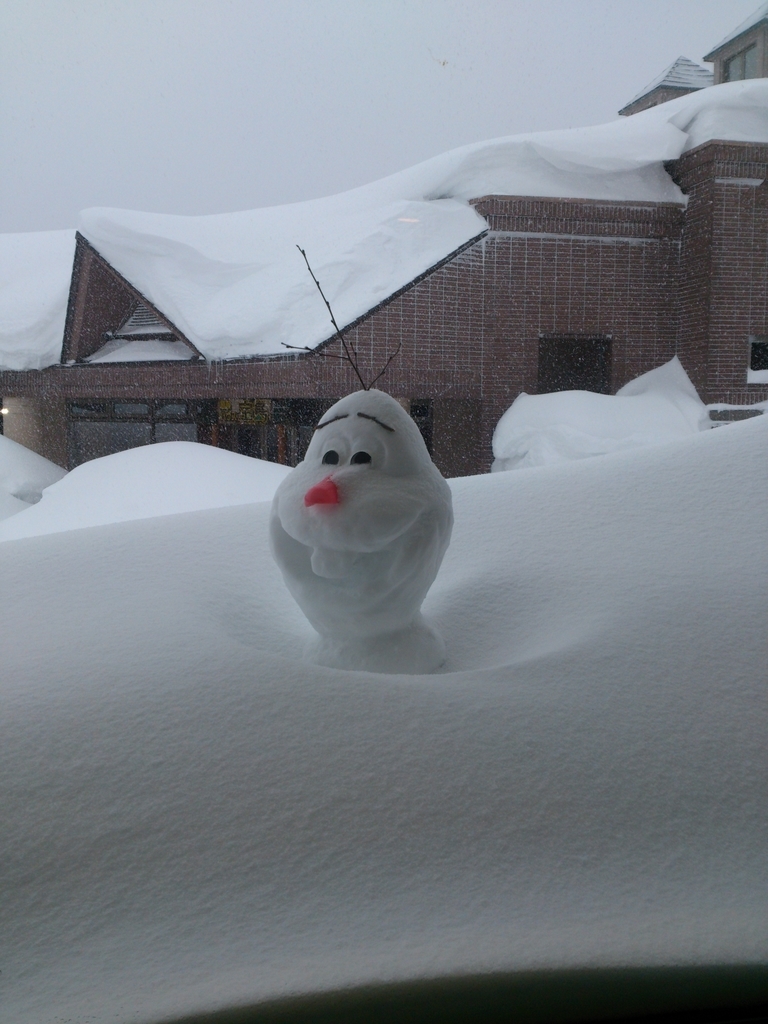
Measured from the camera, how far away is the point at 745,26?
3547 mm

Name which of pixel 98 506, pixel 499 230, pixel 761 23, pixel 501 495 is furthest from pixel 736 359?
pixel 98 506

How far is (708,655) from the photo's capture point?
1.08m

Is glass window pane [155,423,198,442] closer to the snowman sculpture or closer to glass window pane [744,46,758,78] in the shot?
the snowman sculpture

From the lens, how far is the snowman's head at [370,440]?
3.62 feet

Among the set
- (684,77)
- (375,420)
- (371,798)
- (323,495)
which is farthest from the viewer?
(684,77)

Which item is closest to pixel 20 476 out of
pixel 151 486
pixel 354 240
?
pixel 151 486

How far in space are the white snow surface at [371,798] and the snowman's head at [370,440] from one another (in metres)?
0.29

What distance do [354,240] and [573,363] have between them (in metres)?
1.07

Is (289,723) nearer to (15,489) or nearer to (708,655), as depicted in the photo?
(708,655)

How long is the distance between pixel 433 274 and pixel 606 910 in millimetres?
2494

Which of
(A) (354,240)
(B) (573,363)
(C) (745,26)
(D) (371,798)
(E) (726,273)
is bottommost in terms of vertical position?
(D) (371,798)

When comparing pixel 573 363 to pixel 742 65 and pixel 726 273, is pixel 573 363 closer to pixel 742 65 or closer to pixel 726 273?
pixel 726 273

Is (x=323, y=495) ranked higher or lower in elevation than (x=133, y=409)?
higher

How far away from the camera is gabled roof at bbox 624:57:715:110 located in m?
3.94
